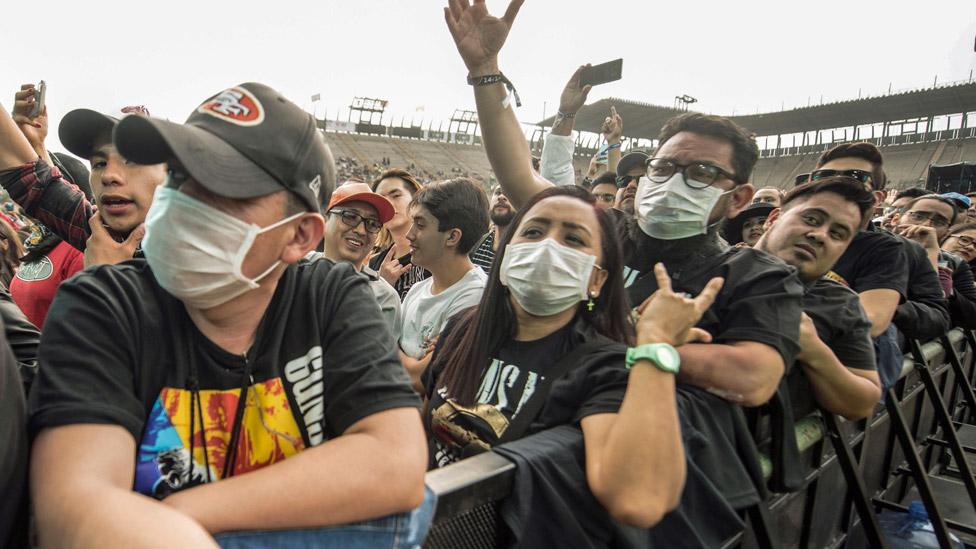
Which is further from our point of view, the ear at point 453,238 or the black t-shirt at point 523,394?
the ear at point 453,238

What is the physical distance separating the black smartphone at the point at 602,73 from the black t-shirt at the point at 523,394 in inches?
65.6

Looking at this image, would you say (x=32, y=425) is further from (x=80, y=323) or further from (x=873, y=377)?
(x=873, y=377)

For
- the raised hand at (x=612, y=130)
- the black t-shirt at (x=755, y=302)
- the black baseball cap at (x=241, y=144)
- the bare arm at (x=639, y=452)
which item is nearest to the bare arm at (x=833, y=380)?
the black t-shirt at (x=755, y=302)

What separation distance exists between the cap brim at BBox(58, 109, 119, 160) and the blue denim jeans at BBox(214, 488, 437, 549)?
1133 mm

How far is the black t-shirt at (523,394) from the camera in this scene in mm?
1715

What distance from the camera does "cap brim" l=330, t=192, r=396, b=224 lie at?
3.40 meters

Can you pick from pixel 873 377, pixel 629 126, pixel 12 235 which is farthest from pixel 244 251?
pixel 629 126

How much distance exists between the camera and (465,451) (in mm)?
1817

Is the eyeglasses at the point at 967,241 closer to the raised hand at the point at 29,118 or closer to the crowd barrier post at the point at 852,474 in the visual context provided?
the crowd barrier post at the point at 852,474

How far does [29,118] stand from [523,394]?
290cm

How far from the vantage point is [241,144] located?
1.21 metres

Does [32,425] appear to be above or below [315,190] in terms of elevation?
below

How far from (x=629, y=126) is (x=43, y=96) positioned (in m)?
47.7

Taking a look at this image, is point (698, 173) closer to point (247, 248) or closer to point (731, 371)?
point (731, 371)
